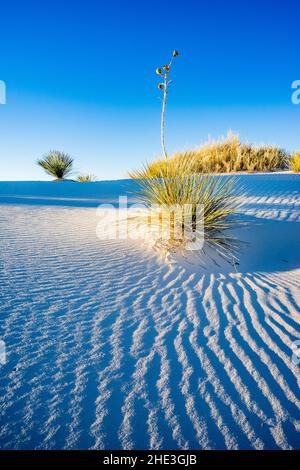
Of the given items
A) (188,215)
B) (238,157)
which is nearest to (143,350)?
(188,215)

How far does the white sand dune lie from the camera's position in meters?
1.52

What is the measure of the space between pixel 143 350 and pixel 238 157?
10307mm

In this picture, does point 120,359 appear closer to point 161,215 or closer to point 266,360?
point 266,360

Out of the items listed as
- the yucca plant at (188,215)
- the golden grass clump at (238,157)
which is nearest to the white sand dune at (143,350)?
the yucca plant at (188,215)

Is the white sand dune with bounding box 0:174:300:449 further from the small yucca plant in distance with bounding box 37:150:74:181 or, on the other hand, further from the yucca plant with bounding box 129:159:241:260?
the small yucca plant in distance with bounding box 37:150:74:181

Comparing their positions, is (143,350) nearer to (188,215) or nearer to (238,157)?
(188,215)

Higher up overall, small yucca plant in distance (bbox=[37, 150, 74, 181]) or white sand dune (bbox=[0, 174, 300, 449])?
small yucca plant in distance (bbox=[37, 150, 74, 181])

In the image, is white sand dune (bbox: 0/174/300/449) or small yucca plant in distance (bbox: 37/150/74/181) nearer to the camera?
white sand dune (bbox: 0/174/300/449)

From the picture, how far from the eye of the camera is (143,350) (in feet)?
6.88

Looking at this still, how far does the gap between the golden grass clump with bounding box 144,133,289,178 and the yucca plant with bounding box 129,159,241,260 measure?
21.0ft

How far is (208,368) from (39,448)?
109 cm

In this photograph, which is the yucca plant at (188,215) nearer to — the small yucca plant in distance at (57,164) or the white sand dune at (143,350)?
the white sand dune at (143,350)

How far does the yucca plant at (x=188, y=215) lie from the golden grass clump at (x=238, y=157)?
21.0 ft

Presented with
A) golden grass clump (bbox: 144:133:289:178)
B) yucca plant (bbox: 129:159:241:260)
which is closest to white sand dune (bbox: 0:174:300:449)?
yucca plant (bbox: 129:159:241:260)
